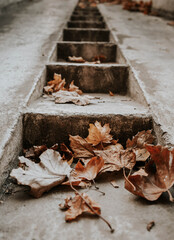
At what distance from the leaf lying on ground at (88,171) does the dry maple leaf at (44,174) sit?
5cm

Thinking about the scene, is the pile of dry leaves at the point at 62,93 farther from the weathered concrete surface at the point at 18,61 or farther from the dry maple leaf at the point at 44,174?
the dry maple leaf at the point at 44,174

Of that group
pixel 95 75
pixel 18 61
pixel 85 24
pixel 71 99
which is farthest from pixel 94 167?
pixel 85 24

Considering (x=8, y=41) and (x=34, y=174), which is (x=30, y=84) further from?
(x=8, y=41)

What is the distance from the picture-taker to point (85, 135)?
140cm

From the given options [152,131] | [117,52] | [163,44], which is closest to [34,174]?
[152,131]

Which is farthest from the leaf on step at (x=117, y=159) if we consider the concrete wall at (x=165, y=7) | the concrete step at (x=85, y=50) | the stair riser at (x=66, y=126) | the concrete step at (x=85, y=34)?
the concrete wall at (x=165, y=7)

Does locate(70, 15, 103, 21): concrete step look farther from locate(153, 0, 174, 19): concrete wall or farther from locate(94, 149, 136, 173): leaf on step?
locate(94, 149, 136, 173): leaf on step

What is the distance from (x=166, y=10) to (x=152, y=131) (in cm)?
515

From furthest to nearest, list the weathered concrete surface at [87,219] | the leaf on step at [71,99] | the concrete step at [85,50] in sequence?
the concrete step at [85,50]
the leaf on step at [71,99]
the weathered concrete surface at [87,219]

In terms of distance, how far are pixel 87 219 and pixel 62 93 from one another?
3.59 feet

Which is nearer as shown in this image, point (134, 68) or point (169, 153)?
point (169, 153)

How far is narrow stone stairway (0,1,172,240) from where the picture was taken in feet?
2.73

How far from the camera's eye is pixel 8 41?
2832 millimetres

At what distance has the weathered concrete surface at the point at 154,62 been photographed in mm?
1368
